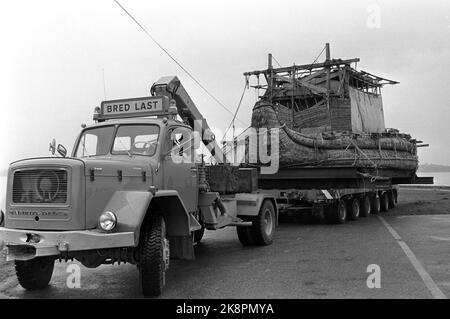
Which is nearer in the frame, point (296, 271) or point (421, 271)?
point (421, 271)

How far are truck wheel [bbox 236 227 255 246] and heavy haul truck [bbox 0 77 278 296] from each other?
1821 mm

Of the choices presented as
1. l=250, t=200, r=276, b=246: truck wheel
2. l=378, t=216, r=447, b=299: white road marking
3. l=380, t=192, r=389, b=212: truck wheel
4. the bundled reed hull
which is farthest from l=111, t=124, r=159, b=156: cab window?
l=380, t=192, r=389, b=212: truck wheel

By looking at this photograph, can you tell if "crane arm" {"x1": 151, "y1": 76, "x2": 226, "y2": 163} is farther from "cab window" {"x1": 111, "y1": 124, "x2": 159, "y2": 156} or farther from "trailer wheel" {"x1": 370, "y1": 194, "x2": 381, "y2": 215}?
"trailer wheel" {"x1": 370, "y1": 194, "x2": 381, "y2": 215}

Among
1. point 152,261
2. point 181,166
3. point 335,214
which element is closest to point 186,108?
point 181,166

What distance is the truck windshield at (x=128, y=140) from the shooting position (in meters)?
7.05

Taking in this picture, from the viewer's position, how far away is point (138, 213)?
5.71 meters

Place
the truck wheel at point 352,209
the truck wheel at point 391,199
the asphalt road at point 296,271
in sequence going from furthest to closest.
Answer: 1. the truck wheel at point 391,199
2. the truck wheel at point 352,209
3. the asphalt road at point 296,271

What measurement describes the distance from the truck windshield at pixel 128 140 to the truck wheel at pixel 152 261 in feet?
4.50

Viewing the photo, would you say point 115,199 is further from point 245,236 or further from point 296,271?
point 245,236

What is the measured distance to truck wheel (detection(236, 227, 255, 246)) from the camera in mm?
10016

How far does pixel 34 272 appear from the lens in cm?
654

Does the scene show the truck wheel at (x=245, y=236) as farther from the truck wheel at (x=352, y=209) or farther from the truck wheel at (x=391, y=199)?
the truck wheel at (x=391, y=199)

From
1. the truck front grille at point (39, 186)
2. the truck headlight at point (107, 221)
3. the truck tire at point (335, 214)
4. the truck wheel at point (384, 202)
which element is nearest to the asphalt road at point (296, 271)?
the truck headlight at point (107, 221)

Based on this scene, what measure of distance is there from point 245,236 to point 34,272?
15.0ft
